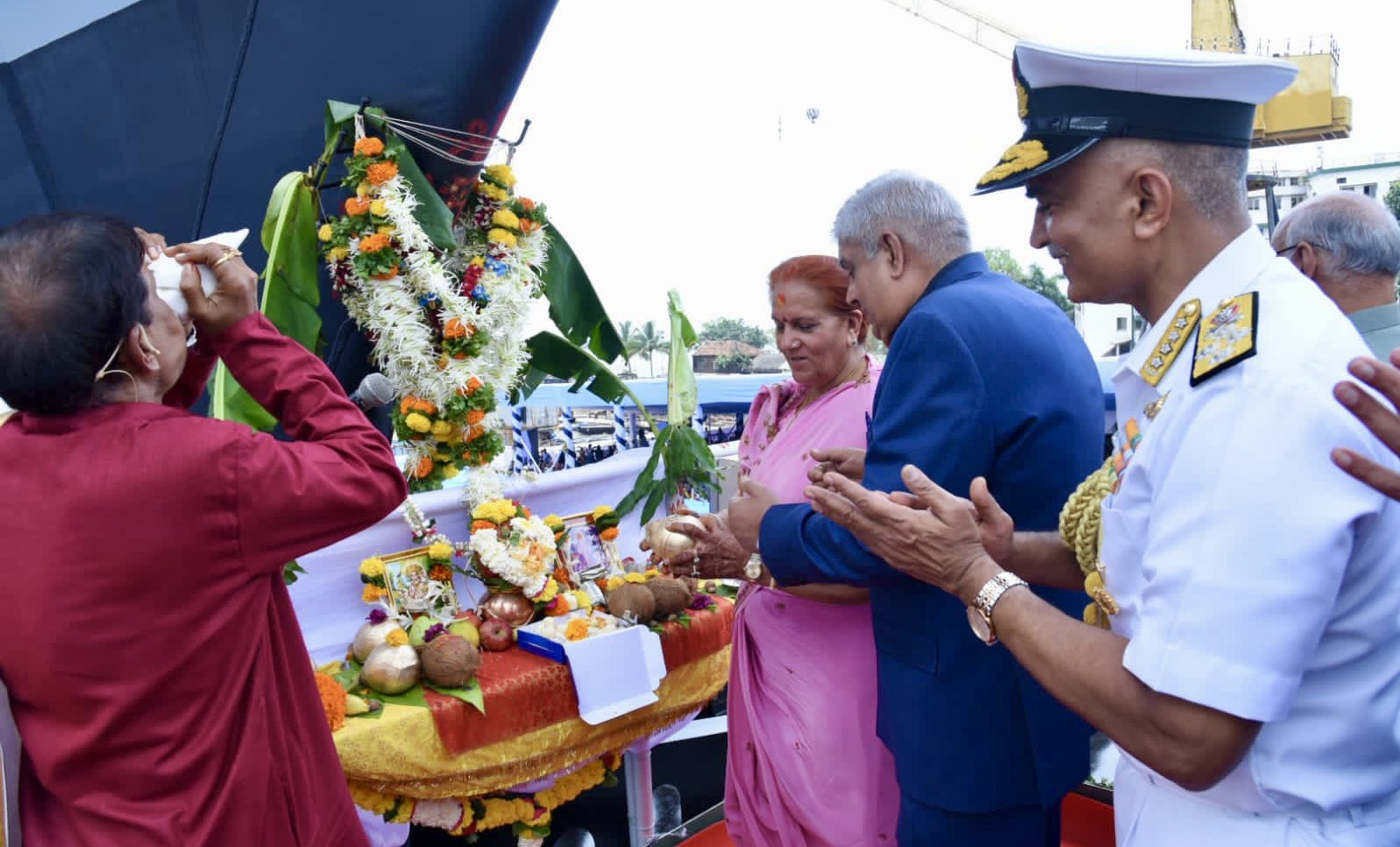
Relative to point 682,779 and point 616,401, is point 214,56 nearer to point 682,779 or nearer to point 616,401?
point 616,401

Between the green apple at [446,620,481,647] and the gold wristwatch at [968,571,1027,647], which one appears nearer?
the gold wristwatch at [968,571,1027,647]

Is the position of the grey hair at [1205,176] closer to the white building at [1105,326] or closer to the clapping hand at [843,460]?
the clapping hand at [843,460]

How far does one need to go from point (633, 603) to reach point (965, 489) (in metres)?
1.75

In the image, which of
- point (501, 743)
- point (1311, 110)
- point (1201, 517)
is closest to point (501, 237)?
point (501, 743)

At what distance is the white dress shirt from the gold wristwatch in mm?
157

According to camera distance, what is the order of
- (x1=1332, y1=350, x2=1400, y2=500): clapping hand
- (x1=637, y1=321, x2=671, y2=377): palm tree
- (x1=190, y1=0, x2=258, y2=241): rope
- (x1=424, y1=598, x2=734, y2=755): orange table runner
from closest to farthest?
(x1=1332, y1=350, x2=1400, y2=500): clapping hand
(x1=424, y1=598, x2=734, y2=755): orange table runner
(x1=190, y1=0, x2=258, y2=241): rope
(x1=637, y1=321, x2=671, y2=377): palm tree

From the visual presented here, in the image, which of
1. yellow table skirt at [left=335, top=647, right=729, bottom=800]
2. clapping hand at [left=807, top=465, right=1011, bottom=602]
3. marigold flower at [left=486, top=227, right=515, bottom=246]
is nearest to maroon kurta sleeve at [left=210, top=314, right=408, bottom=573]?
clapping hand at [left=807, top=465, right=1011, bottom=602]

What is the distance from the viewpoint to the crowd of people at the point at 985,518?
90cm

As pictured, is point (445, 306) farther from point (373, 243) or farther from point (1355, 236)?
point (1355, 236)

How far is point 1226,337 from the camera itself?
0.98 metres

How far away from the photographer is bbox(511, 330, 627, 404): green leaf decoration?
432 cm

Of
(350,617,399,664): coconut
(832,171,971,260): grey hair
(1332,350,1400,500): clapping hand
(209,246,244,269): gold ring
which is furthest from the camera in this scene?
(350,617,399,664): coconut

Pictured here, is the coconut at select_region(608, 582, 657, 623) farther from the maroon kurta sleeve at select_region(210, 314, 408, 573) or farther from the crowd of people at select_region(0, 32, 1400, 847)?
the maroon kurta sleeve at select_region(210, 314, 408, 573)

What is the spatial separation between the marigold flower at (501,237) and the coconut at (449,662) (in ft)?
5.62
